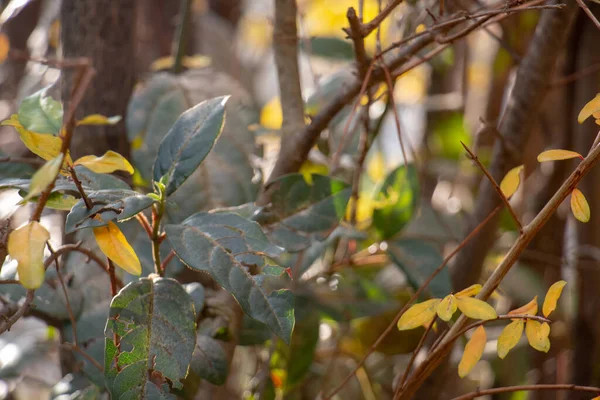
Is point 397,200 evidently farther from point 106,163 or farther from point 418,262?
point 106,163

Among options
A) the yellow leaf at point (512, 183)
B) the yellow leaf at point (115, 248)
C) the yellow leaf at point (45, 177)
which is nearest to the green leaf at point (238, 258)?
the yellow leaf at point (115, 248)

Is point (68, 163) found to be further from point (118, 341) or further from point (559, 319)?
point (559, 319)

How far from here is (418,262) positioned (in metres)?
0.79

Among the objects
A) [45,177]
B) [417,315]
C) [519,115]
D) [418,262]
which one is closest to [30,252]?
[45,177]

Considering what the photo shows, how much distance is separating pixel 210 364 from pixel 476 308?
267mm

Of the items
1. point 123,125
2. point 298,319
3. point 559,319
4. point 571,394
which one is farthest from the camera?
point 559,319

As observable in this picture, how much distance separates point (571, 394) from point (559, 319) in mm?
181

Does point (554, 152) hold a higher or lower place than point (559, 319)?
higher

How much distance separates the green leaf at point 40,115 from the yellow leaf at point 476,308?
1.21 ft

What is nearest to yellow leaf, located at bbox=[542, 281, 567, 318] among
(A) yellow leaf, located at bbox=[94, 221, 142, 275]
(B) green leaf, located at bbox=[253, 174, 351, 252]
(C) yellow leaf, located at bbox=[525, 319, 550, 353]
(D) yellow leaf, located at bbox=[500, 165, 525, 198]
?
(C) yellow leaf, located at bbox=[525, 319, 550, 353]

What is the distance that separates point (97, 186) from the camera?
0.57m

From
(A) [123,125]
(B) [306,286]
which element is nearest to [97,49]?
(A) [123,125]

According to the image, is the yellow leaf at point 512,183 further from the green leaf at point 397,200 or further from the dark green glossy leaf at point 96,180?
the dark green glossy leaf at point 96,180

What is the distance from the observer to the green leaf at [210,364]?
59cm
